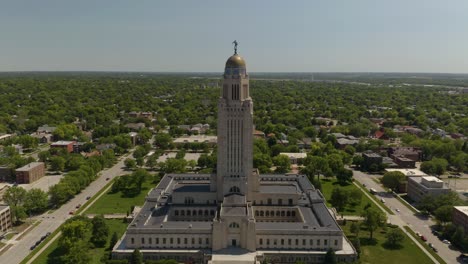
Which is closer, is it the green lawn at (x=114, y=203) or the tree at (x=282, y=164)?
the green lawn at (x=114, y=203)

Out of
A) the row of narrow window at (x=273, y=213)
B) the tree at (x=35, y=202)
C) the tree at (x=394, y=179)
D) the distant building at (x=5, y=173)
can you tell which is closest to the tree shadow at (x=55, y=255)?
the tree at (x=35, y=202)

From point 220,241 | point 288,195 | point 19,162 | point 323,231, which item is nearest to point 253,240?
point 220,241

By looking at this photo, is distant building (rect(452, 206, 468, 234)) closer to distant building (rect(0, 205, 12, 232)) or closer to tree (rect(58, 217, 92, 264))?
tree (rect(58, 217, 92, 264))

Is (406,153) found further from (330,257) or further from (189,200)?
(189,200)

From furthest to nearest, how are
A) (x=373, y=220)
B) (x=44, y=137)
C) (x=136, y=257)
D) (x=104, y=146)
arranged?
(x=44, y=137), (x=104, y=146), (x=373, y=220), (x=136, y=257)

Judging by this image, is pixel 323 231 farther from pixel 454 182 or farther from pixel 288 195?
pixel 454 182

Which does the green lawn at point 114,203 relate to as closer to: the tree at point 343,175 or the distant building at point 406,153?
the tree at point 343,175

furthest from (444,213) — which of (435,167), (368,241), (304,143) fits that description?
(304,143)
